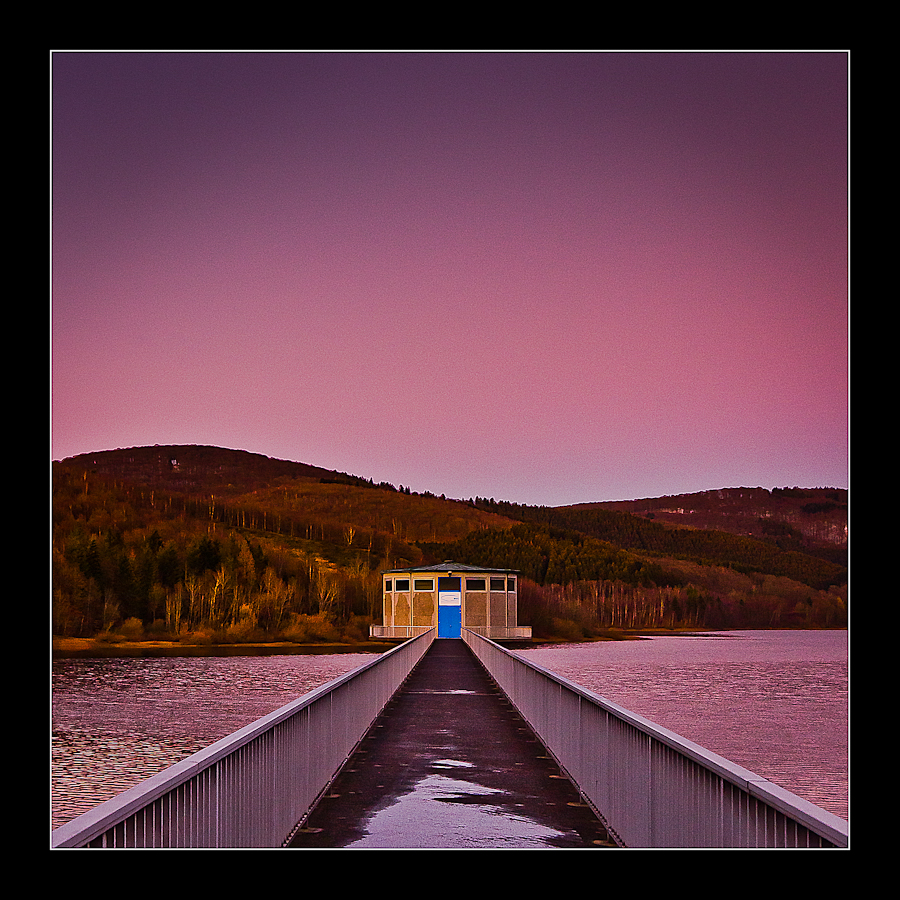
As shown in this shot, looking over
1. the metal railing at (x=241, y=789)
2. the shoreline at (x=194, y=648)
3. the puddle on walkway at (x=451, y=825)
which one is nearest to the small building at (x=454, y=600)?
the shoreline at (x=194, y=648)

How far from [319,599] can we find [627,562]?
2599 inches

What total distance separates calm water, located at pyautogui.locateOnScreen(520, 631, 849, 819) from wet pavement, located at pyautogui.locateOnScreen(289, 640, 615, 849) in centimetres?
583

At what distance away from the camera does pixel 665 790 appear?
7.09 metres

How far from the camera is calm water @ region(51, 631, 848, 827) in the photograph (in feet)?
89.1

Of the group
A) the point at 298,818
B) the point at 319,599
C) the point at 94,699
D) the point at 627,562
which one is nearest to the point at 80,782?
the point at 298,818

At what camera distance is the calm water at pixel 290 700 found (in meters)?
27.2

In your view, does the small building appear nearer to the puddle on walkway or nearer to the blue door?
the blue door

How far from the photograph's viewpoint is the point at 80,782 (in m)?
23.7

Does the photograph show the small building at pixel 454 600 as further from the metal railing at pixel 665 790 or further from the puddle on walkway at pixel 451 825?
the puddle on walkway at pixel 451 825

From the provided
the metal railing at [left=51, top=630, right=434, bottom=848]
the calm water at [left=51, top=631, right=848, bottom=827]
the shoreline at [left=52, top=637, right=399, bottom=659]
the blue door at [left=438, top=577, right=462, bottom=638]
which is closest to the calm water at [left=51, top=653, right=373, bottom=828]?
the calm water at [left=51, top=631, right=848, bottom=827]

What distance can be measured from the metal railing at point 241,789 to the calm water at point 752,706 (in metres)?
11.2
